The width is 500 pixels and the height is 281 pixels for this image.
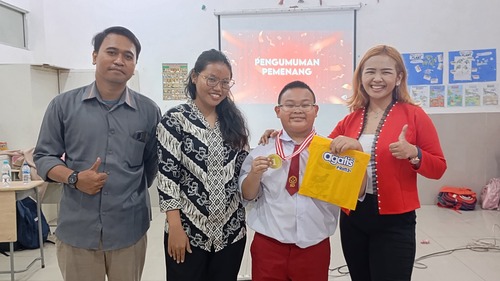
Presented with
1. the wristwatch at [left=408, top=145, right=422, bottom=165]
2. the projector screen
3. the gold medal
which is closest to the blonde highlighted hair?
the wristwatch at [left=408, top=145, right=422, bottom=165]

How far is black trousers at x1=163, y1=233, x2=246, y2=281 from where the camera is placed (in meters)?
1.51

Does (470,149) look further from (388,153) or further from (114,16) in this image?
(114,16)

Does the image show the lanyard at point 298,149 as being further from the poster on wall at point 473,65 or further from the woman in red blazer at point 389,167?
the poster on wall at point 473,65

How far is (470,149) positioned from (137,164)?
16.3 feet

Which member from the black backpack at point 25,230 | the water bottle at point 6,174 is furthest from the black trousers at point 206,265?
the black backpack at point 25,230

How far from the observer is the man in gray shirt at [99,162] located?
1.58 meters

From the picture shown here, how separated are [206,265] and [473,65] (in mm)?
5021

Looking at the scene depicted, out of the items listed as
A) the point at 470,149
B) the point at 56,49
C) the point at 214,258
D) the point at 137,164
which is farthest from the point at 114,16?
the point at 470,149

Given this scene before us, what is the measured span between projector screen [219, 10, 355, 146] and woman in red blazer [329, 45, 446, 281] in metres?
3.41

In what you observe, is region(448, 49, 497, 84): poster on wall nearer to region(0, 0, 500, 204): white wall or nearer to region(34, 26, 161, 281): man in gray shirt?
region(0, 0, 500, 204): white wall

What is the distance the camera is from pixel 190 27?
512 centimetres

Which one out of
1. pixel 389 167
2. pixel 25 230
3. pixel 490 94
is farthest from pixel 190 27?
pixel 490 94

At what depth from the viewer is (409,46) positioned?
5008 mm

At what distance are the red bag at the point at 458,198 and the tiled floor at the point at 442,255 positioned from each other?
0.18m
